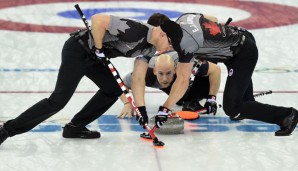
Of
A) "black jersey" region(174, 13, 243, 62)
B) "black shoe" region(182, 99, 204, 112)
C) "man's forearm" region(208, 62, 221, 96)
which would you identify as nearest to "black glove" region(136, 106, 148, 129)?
"black jersey" region(174, 13, 243, 62)

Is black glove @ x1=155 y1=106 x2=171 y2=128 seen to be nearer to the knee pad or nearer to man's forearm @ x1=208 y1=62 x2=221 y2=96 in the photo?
the knee pad

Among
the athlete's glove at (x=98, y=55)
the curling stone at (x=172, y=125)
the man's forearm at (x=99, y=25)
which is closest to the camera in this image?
the man's forearm at (x=99, y=25)

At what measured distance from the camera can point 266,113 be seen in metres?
5.62

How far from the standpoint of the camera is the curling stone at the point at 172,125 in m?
5.69

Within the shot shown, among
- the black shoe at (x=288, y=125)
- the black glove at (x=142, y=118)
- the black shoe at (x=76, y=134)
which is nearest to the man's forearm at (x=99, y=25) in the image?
the black glove at (x=142, y=118)

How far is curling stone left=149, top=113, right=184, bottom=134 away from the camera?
569 cm

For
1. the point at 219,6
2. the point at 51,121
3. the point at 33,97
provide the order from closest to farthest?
the point at 51,121 < the point at 33,97 < the point at 219,6

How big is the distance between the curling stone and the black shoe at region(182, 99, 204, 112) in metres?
0.57

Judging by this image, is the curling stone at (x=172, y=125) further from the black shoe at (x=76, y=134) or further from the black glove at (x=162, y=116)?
the black shoe at (x=76, y=134)

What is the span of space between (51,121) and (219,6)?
18.7 feet

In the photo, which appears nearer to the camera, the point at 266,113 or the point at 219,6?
the point at 266,113

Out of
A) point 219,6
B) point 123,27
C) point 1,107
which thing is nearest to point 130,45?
point 123,27

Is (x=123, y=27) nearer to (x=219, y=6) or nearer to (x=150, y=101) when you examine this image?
(x=150, y=101)

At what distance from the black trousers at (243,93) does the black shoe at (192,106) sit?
27.9 inches
